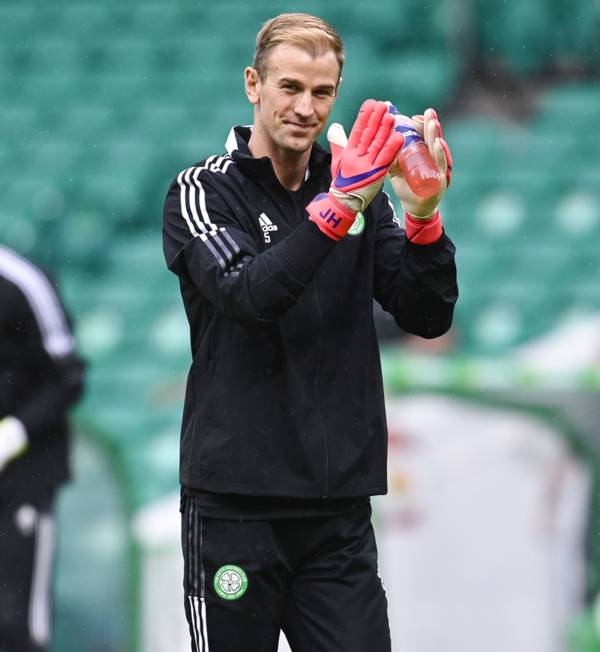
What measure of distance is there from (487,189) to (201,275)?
12.0ft

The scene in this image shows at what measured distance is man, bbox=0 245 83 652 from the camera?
4.77 meters

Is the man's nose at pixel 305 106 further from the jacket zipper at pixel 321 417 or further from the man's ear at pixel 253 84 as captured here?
the jacket zipper at pixel 321 417

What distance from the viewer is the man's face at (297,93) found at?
102 inches

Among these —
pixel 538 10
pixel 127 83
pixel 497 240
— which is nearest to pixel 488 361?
pixel 497 240

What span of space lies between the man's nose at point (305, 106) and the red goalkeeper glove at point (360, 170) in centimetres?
10

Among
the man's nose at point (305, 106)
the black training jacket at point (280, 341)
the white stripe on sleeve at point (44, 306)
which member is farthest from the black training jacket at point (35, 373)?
the man's nose at point (305, 106)

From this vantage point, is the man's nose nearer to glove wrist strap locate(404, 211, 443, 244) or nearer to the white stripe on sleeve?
glove wrist strap locate(404, 211, 443, 244)

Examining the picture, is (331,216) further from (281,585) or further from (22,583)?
(22,583)

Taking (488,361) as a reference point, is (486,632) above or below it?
below

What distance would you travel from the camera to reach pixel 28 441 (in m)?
4.85

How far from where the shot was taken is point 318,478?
8.47 ft

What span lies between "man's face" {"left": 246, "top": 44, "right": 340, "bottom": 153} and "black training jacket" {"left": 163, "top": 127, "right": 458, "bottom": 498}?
2.9 inches

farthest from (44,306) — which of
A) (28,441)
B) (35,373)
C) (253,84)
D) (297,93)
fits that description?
(297,93)

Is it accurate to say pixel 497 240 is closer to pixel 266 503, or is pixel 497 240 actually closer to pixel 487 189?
pixel 487 189
